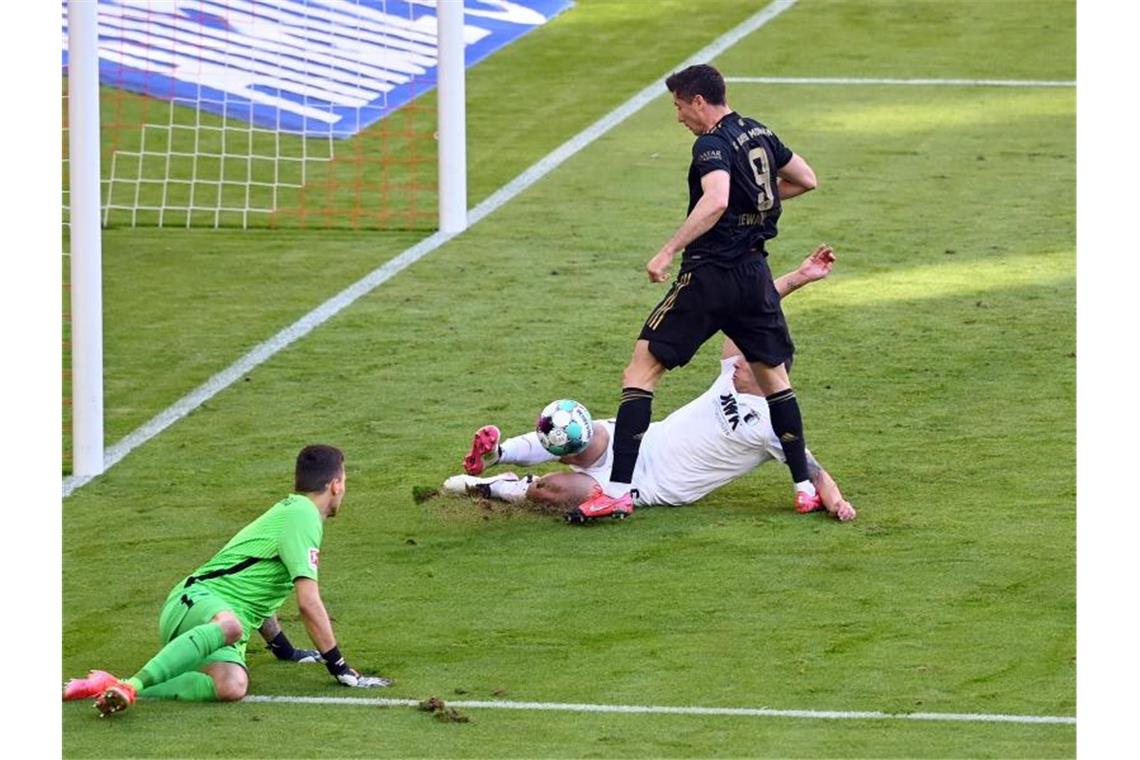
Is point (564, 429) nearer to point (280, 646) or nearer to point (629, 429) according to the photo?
point (629, 429)

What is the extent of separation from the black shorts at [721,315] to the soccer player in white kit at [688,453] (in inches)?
10.6

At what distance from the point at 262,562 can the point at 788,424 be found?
2822 mm

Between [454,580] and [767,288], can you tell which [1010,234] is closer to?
[767,288]

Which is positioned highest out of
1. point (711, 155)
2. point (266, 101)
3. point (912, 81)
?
point (912, 81)

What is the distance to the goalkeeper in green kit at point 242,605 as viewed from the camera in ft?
25.3

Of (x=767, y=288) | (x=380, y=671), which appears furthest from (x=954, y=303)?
(x=380, y=671)

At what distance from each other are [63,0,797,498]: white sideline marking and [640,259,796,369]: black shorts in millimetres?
3264

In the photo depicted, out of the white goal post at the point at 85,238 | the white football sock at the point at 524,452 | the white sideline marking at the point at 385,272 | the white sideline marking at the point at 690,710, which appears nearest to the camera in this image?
the white sideline marking at the point at 690,710

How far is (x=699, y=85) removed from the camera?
31.5 feet

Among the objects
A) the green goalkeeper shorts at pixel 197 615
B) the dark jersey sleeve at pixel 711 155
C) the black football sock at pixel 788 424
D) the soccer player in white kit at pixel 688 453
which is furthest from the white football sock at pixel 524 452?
the green goalkeeper shorts at pixel 197 615

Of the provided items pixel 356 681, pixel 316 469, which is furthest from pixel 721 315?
pixel 356 681

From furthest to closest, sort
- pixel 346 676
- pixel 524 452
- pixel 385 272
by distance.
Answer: pixel 385 272 → pixel 524 452 → pixel 346 676

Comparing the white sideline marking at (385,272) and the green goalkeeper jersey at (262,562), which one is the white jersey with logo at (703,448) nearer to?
the green goalkeeper jersey at (262,562)

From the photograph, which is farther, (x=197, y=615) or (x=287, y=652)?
(x=287, y=652)
